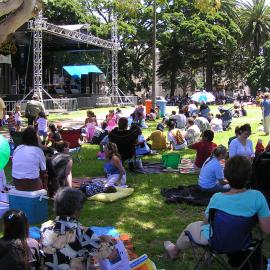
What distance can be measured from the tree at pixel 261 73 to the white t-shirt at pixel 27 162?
3963cm

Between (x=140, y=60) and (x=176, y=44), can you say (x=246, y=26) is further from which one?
(x=140, y=60)

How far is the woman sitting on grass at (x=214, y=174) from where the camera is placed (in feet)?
22.4

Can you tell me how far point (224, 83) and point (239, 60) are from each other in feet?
19.2

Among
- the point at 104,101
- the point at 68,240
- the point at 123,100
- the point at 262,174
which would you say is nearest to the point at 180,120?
the point at 262,174

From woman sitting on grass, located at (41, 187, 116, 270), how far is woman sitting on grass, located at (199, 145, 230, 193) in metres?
3.51

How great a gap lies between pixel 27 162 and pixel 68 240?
2907 mm

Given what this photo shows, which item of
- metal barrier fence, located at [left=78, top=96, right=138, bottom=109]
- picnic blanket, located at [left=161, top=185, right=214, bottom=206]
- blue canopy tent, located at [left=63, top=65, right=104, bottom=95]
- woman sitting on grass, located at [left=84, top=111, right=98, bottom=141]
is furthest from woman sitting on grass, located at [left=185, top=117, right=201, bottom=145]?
blue canopy tent, located at [left=63, top=65, right=104, bottom=95]

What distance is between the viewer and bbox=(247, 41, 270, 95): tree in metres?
43.6

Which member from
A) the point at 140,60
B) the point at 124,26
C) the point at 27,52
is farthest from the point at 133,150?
the point at 140,60

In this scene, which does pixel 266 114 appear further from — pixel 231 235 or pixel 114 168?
pixel 231 235

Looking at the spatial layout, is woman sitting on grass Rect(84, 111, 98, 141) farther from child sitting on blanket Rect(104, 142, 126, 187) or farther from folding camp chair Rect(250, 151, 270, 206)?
folding camp chair Rect(250, 151, 270, 206)

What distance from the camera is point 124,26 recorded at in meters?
40.2

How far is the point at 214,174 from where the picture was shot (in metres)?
6.92

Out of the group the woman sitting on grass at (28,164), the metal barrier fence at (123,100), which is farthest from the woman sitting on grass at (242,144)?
the metal barrier fence at (123,100)
